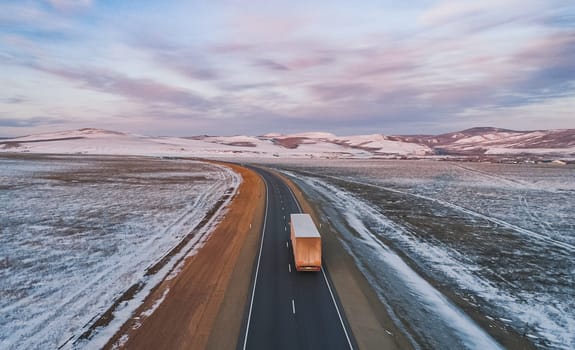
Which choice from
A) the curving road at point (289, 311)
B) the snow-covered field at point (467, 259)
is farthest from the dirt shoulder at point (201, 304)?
the snow-covered field at point (467, 259)

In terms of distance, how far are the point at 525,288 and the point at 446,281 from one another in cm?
431

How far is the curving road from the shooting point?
15.3m

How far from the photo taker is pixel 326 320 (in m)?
16.9

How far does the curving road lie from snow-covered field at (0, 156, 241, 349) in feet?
20.8

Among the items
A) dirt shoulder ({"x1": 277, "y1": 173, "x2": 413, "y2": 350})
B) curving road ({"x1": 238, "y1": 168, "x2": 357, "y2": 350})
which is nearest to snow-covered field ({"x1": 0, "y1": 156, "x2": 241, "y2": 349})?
curving road ({"x1": 238, "y1": 168, "x2": 357, "y2": 350})

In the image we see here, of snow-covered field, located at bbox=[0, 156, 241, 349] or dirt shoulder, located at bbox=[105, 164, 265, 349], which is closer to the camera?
dirt shoulder, located at bbox=[105, 164, 265, 349]

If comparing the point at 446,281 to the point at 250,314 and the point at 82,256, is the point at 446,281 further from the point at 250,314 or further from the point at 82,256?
the point at 82,256

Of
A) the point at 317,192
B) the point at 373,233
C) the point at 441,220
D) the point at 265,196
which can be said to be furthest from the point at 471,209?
the point at 265,196

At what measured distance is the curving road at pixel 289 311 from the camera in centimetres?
1527

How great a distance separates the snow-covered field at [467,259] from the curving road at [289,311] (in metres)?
3.38

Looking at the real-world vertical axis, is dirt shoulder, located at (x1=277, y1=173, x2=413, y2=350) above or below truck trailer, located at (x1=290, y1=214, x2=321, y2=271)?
below

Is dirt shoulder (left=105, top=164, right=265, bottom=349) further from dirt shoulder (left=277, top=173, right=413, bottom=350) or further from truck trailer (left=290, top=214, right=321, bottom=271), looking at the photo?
dirt shoulder (left=277, top=173, right=413, bottom=350)

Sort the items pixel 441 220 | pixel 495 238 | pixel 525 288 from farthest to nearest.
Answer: pixel 441 220 → pixel 495 238 → pixel 525 288

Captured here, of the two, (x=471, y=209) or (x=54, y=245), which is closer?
(x=54, y=245)
